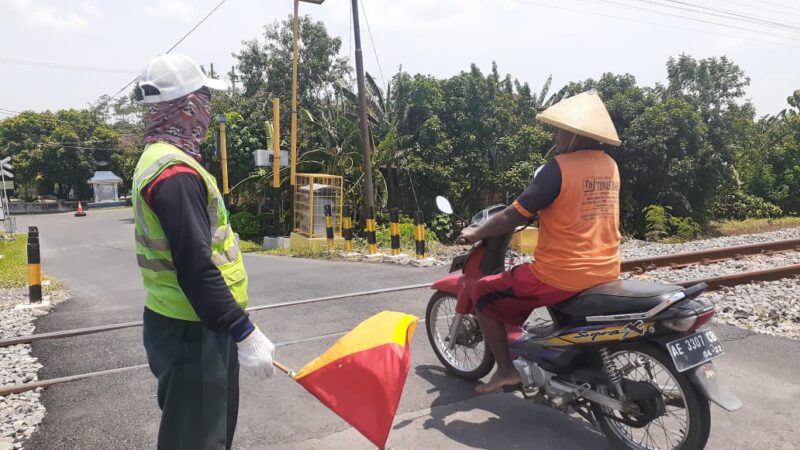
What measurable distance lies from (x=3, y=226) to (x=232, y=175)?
10.5 metres

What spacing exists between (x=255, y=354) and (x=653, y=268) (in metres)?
8.09

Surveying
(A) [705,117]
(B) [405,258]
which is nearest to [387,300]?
(B) [405,258]

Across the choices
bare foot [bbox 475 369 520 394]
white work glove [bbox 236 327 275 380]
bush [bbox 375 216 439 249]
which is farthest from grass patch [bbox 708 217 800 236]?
white work glove [bbox 236 327 275 380]

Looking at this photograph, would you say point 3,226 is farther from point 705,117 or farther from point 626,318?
point 705,117

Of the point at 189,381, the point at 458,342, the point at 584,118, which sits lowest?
the point at 458,342

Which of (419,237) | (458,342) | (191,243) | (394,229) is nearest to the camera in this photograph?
(191,243)

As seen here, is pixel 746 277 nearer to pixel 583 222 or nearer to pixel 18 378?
pixel 583 222

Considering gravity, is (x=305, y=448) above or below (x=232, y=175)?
below

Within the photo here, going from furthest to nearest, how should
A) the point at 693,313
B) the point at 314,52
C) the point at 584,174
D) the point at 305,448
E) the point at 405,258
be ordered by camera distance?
the point at 314,52, the point at 405,258, the point at 305,448, the point at 584,174, the point at 693,313

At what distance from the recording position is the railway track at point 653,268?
464 centimetres

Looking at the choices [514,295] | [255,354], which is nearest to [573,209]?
[514,295]

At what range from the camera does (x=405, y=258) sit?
10.7m

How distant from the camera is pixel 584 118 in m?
3.07

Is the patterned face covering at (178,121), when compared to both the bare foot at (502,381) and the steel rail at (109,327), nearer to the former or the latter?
the bare foot at (502,381)
